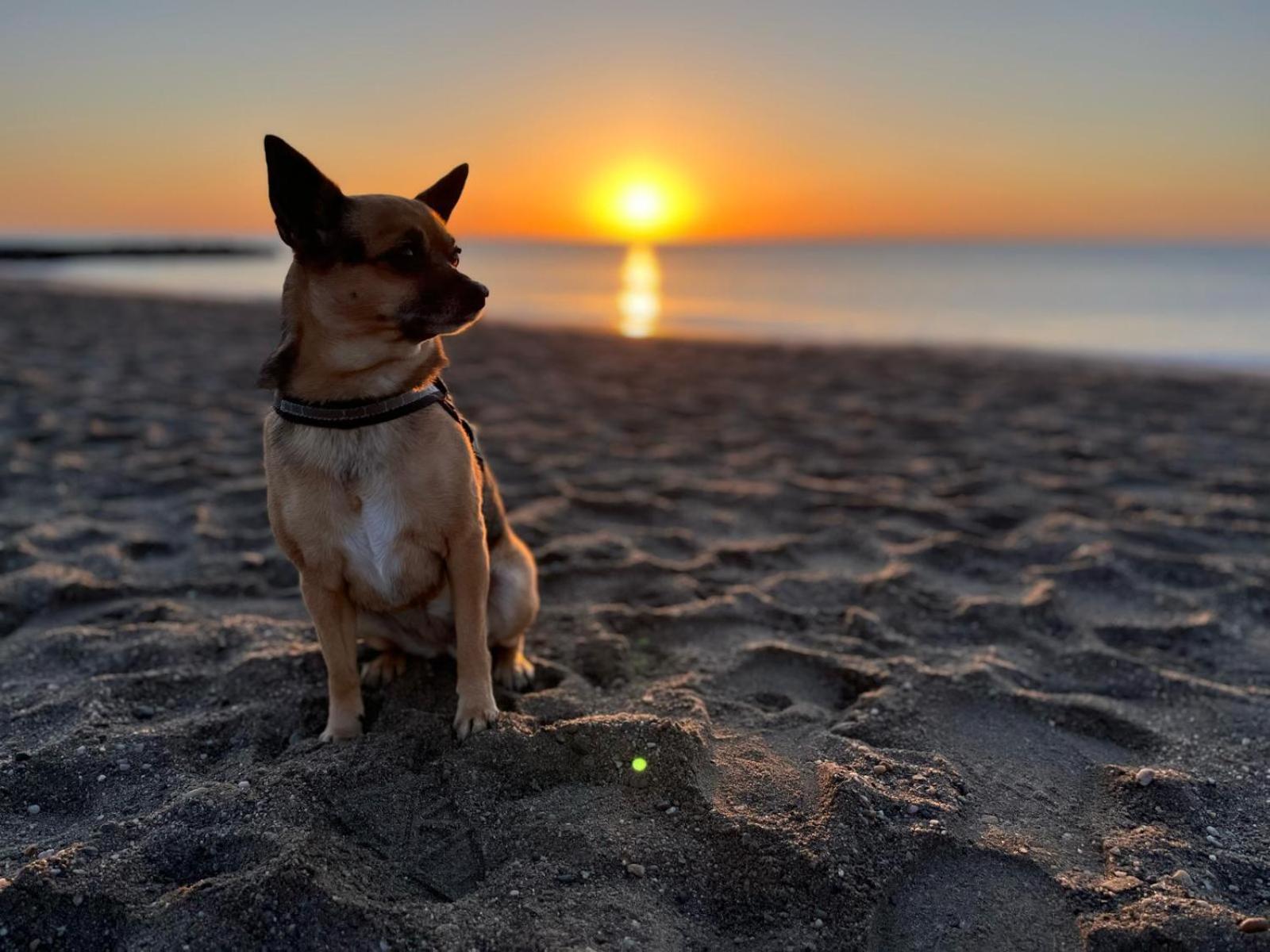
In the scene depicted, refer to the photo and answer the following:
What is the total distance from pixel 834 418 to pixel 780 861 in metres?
6.81

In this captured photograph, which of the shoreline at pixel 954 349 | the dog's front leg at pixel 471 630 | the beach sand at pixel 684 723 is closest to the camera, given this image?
the beach sand at pixel 684 723

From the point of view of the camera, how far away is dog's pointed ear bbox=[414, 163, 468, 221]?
317cm

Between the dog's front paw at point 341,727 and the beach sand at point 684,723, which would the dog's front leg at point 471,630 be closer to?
the beach sand at point 684,723

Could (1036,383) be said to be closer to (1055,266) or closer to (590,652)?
(590,652)

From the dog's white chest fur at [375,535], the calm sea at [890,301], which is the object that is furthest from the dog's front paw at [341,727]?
the calm sea at [890,301]

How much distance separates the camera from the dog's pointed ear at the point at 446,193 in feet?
10.4

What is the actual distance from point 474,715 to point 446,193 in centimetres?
193

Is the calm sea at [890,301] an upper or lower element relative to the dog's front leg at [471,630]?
upper

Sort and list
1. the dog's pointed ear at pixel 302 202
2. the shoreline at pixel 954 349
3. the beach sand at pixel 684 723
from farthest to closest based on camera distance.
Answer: the shoreline at pixel 954 349 < the dog's pointed ear at pixel 302 202 < the beach sand at pixel 684 723

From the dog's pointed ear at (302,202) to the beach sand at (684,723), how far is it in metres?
1.64

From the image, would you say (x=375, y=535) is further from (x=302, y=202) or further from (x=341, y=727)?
(x=302, y=202)

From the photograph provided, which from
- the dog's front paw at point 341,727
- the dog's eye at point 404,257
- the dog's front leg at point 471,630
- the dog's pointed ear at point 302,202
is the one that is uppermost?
the dog's pointed ear at point 302,202

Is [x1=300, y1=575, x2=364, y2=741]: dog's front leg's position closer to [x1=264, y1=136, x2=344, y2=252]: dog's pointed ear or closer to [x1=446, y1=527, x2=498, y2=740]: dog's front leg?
[x1=446, y1=527, x2=498, y2=740]: dog's front leg

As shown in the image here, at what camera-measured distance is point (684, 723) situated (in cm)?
287
